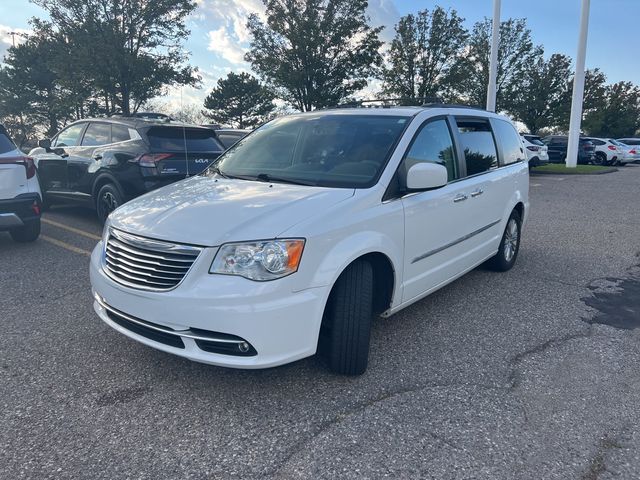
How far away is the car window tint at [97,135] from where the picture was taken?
7492 millimetres

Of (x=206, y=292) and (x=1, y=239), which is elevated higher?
(x=206, y=292)

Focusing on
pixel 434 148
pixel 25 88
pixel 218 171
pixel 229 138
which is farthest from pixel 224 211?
pixel 25 88

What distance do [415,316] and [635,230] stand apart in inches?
243

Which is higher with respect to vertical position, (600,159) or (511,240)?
(511,240)

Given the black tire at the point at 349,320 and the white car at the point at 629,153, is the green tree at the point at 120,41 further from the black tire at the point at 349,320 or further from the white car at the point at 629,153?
the white car at the point at 629,153

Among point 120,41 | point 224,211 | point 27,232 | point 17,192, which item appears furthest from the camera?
point 120,41

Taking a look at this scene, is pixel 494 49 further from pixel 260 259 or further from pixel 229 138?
pixel 260 259

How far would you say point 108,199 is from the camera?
23.7 ft

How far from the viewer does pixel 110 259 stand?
10.9 feet

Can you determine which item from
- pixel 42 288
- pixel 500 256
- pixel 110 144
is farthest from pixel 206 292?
pixel 110 144

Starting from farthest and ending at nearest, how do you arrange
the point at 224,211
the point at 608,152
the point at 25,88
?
the point at 25,88, the point at 608,152, the point at 224,211

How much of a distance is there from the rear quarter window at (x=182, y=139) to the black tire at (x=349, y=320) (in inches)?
172

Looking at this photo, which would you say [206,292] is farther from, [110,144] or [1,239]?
[1,239]

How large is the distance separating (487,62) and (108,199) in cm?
3014
